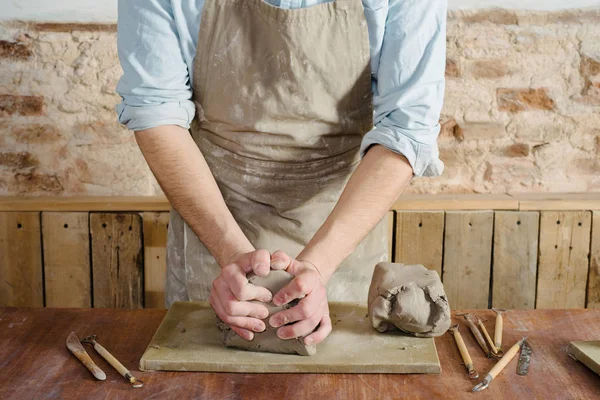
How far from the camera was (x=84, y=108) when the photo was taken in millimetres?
2562

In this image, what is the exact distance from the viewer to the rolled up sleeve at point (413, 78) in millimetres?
1644

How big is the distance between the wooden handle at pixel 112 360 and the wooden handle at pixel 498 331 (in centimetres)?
73

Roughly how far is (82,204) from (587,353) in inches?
73.8

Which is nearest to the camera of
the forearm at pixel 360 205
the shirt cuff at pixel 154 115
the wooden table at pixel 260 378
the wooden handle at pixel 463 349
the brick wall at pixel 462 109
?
the wooden table at pixel 260 378

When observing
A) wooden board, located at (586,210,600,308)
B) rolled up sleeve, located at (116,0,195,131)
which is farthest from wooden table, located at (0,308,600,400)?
wooden board, located at (586,210,600,308)

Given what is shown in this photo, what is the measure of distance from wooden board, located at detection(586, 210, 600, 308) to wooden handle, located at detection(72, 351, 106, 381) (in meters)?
1.99

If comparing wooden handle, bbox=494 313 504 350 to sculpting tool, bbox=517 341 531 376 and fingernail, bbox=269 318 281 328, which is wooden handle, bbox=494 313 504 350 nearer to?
sculpting tool, bbox=517 341 531 376

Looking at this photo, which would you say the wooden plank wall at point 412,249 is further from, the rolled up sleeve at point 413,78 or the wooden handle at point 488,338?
the wooden handle at point 488,338

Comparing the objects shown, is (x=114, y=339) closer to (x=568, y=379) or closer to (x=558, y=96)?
(x=568, y=379)

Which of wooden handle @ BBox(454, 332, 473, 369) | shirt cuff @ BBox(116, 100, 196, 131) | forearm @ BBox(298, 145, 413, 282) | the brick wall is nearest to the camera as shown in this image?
wooden handle @ BBox(454, 332, 473, 369)

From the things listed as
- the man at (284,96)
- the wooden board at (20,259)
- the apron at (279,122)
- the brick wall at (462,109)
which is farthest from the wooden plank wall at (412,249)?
the man at (284,96)

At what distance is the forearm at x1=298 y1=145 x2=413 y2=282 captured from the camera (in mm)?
1555

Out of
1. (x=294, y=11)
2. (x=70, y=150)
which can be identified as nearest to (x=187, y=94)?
(x=294, y=11)

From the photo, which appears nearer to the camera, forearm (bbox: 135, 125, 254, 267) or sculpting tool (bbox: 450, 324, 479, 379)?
sculpting tool (bbox: 450, 324, 479, 379)
